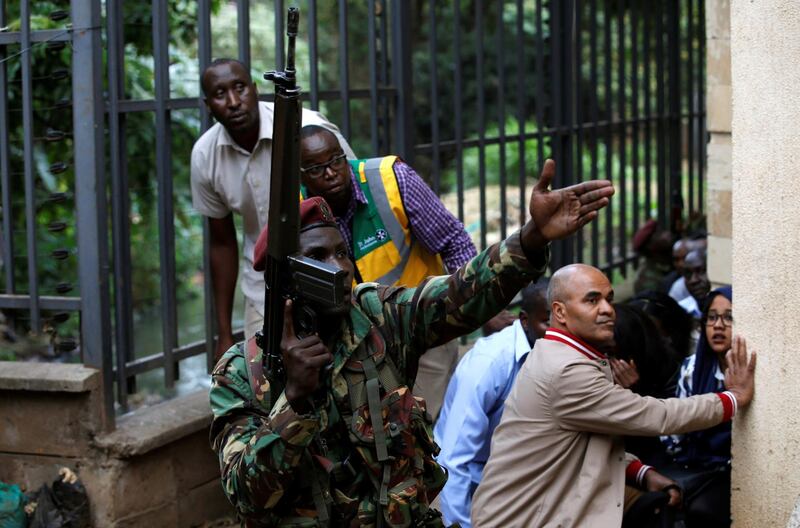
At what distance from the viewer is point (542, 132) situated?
271 inches

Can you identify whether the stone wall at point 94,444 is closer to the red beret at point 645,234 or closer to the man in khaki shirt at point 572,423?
the man in khaki shirt at point 572,423

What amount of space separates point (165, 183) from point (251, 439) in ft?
7.94

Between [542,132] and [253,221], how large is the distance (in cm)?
273

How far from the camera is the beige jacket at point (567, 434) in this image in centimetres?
355

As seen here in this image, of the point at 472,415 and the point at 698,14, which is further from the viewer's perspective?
the point at 698,14

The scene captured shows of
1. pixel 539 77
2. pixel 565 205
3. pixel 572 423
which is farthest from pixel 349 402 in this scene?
pixel 539 77

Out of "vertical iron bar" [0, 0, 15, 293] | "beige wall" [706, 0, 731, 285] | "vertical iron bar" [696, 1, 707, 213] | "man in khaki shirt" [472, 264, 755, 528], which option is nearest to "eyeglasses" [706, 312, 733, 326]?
"man in khaki shirt" [472, 264, 755, 528]

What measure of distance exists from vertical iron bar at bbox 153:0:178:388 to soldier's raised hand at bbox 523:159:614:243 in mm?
2633

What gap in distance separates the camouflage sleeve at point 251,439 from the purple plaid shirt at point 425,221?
1.37 meters

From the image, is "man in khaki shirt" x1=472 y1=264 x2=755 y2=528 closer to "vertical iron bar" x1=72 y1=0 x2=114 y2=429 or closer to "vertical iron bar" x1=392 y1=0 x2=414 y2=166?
"vertical iron bar" x1=72 y1=0 x2=114 y2=429

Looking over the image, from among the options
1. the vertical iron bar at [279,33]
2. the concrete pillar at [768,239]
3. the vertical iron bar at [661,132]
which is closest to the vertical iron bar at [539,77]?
the vertical iron bar at [661,132]

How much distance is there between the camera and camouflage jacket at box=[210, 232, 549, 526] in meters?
2.47

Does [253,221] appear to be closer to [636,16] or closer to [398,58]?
[398,58]

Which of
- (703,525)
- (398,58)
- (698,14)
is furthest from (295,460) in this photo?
(698,14)
